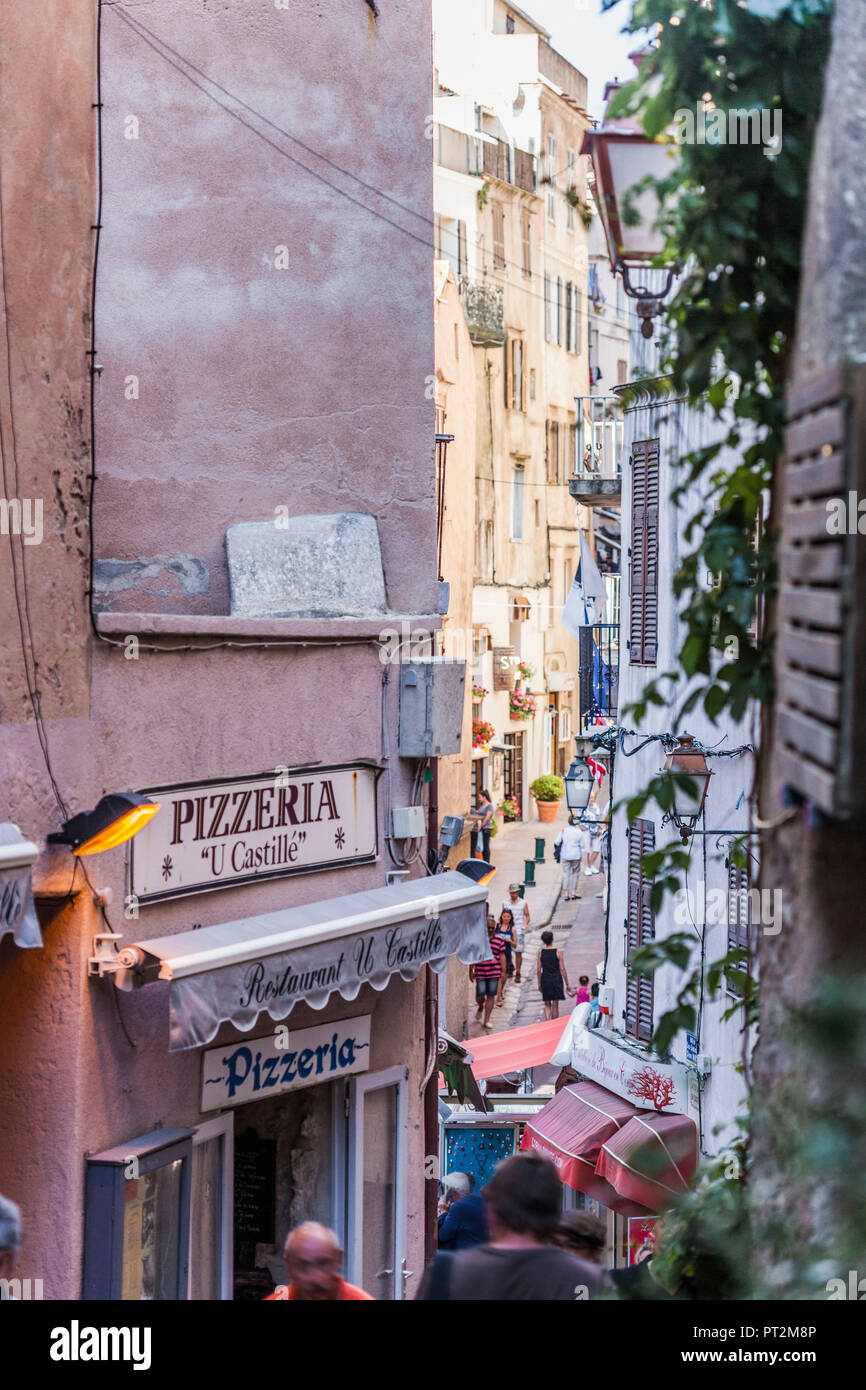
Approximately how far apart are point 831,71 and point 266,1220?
8.60 m

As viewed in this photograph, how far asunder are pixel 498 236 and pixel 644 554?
97.1 ft

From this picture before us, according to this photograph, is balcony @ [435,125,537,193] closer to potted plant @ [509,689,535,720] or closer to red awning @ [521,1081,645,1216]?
potted plant @ [509,689,535,720]

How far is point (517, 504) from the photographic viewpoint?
47.2 m

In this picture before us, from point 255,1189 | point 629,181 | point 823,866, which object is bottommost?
point 255,1189

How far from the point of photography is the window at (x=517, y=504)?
153 ft

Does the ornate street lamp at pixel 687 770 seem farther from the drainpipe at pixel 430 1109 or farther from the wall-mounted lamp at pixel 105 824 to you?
the wall-mounted lamp at pixel 105 824

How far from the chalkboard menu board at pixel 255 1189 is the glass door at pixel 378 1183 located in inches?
18.7

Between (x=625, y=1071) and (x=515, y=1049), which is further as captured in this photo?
(x=515, y=1049)

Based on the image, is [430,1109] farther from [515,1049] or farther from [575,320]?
[575,320]

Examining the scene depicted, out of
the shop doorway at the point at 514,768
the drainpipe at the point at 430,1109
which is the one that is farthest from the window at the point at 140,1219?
the shop doorway at the point at 514,768

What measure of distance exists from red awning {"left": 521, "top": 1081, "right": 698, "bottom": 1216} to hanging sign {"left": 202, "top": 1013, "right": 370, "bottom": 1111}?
12.4 ft

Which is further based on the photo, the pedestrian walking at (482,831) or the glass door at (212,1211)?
the pedestrian walking at (482,831)

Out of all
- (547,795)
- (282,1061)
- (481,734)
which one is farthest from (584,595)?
(547,795)

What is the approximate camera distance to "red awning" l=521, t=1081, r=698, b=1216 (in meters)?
14.2
